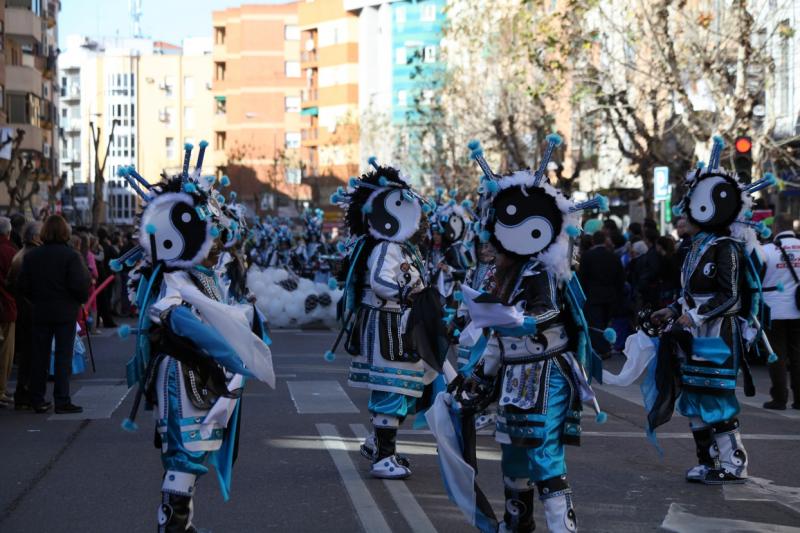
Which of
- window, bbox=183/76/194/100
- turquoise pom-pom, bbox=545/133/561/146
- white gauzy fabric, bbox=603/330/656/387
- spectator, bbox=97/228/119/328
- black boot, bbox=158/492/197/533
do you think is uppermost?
window, bbox=183/76/194/100

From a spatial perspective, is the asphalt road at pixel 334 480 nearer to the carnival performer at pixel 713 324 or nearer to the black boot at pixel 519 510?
the carnival performer at pixel 713 324

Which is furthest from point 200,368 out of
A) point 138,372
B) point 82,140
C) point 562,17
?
point 82,140

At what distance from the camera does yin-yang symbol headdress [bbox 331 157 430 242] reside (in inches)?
385

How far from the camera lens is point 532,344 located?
6711 mm

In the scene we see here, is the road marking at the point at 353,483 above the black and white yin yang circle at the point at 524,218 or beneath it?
beneath

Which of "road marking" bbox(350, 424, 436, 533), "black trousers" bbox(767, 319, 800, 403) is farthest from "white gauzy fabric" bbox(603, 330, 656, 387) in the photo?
"black trousers" bbox(767, 319, 800, 403)

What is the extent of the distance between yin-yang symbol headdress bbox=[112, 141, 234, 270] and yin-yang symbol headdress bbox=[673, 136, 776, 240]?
3833mm

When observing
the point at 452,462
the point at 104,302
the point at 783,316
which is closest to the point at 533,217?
the point at 452,462

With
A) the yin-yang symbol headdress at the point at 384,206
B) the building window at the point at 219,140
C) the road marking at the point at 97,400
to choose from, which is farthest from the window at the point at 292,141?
the yin-yang symbol headdress at the point at 384,206

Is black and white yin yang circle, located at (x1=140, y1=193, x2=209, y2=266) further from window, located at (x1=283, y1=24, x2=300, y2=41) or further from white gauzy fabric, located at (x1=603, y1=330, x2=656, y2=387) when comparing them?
window, located at (x1=283, y1=24, x2=300, y2=41)

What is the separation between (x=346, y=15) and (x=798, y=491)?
Answer: 94.5m

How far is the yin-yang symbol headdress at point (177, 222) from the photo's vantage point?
6867 millimetres

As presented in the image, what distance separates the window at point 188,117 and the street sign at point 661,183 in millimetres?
102663

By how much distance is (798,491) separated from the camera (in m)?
8.83
